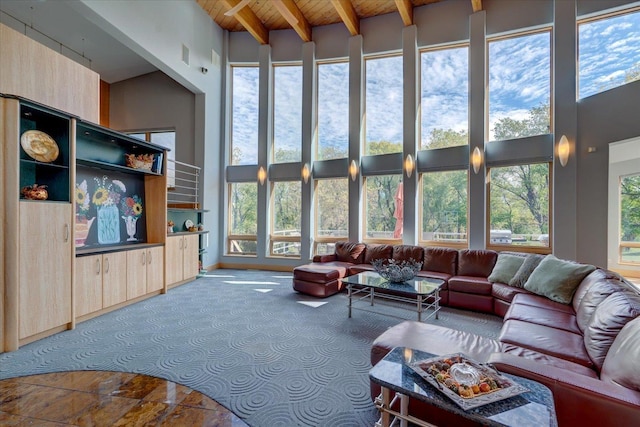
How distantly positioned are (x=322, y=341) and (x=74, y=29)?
278 inches

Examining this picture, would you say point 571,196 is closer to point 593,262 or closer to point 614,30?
point 593,262

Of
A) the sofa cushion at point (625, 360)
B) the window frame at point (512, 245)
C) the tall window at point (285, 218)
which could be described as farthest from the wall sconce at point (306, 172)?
the sofa cushion at point (625, 360)

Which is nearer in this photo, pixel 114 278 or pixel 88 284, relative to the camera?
pixel 88 284

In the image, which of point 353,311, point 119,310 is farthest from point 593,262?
point 119,310

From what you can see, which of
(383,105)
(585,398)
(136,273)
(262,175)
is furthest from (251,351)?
(383,105)

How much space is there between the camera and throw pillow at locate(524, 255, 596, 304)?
323 centimetres

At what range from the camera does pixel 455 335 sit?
2244 millimetres

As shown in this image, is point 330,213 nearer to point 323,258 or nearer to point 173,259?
point 323,258

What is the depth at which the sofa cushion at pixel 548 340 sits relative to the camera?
82.1 inches

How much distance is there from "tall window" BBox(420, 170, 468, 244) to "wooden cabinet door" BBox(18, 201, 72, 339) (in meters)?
5.91

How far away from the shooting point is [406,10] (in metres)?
5.95

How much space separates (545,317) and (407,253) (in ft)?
9.01

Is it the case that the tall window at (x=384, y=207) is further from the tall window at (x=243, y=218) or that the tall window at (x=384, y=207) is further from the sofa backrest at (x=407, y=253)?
the tall window at (x=243, y=218)

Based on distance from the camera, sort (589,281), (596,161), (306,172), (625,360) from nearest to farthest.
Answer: (625,360) → (589,281) → (596,161) → (306,172)
